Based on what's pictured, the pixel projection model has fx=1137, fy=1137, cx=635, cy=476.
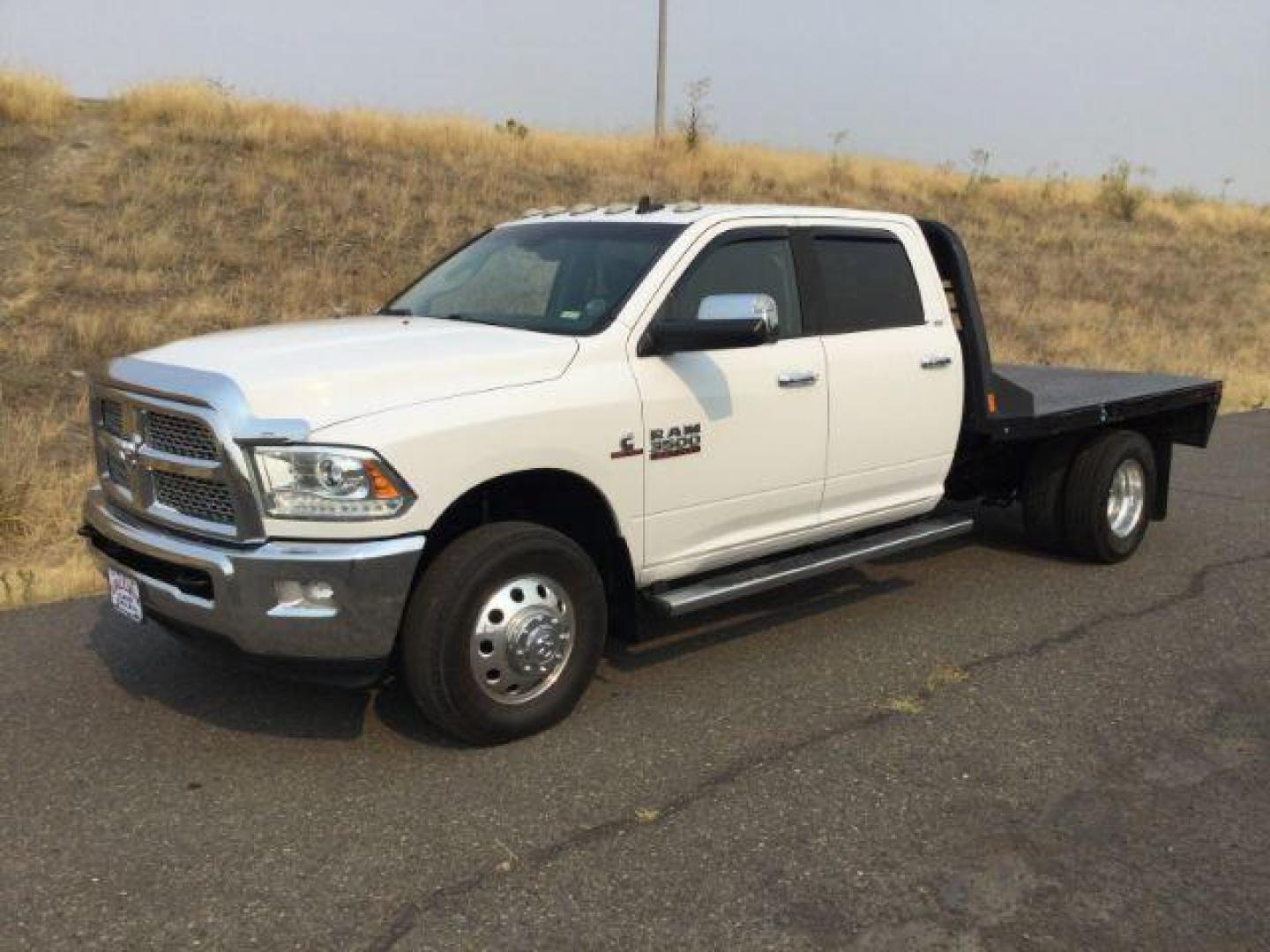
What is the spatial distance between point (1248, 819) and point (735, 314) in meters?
2.38

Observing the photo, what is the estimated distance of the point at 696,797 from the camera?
3.72 meters

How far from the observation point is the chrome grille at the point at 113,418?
13.5ft

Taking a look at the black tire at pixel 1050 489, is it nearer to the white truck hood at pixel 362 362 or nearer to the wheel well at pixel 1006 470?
the wheel well at pixel 1006 470

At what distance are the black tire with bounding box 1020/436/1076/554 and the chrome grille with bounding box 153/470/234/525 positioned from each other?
4633mm

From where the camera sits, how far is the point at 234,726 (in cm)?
425

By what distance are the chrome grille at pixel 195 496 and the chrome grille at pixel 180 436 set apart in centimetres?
8

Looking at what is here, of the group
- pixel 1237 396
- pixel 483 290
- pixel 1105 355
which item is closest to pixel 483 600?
pixel 483 290

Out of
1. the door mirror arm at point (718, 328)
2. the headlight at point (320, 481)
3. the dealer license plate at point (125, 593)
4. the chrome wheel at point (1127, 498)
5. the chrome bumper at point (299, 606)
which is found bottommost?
the chrome wheel at point (1127, 498)

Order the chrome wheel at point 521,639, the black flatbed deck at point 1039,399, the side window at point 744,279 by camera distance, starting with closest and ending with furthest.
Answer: the chrome wheel at point 521,639
the side window at point 744,279
the black flatbed deck at point 1039,399

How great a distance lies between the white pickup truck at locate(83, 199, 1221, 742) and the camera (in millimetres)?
3586

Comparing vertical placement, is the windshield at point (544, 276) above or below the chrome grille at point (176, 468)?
above

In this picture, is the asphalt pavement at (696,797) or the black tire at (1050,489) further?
the black tire at (1050,489)

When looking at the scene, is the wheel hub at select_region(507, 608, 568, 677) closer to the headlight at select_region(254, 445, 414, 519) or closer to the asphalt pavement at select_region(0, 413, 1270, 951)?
the asphalt pavement at select_region(0, 413, 1270, 951)

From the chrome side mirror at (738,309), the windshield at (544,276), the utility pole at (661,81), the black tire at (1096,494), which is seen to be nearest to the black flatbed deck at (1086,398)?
the black tire at (1096,494)
